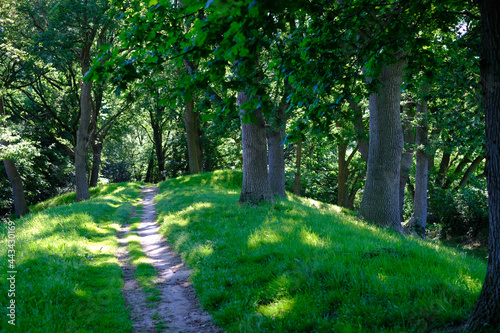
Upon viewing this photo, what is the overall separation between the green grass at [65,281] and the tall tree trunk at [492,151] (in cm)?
449

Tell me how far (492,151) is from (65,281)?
20.8 ft

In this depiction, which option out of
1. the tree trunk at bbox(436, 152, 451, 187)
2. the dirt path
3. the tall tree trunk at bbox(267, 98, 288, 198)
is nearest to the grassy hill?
the dirt path

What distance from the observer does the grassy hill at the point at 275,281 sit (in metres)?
4.21

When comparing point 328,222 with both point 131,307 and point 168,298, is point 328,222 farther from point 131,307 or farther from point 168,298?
point 131,307

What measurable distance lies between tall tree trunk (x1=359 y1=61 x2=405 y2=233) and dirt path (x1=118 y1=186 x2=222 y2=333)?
6692 mm

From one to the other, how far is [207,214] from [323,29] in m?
7.86

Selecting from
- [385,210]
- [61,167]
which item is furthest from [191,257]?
[61,167]

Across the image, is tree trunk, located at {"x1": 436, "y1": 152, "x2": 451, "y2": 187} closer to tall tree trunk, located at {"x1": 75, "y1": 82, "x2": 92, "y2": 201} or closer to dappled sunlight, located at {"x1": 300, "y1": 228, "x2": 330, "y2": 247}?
dappled sunlight, located at {"x1": 300, "y1": 228, "x2": 330, "y2": 247}

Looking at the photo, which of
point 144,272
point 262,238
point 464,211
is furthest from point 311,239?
point 464,211

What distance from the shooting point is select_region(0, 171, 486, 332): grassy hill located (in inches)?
166

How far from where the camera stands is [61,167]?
28656mm

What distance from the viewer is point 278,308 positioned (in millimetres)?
4750

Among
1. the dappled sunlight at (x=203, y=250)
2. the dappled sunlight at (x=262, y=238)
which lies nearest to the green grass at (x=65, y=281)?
the dappled sunlight at (x=203, y=250)

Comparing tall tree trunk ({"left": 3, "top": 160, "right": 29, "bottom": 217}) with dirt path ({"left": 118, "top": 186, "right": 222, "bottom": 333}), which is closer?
dirt path ({"left": 118, "top": 186, "right": 222, "bottom": 333})
